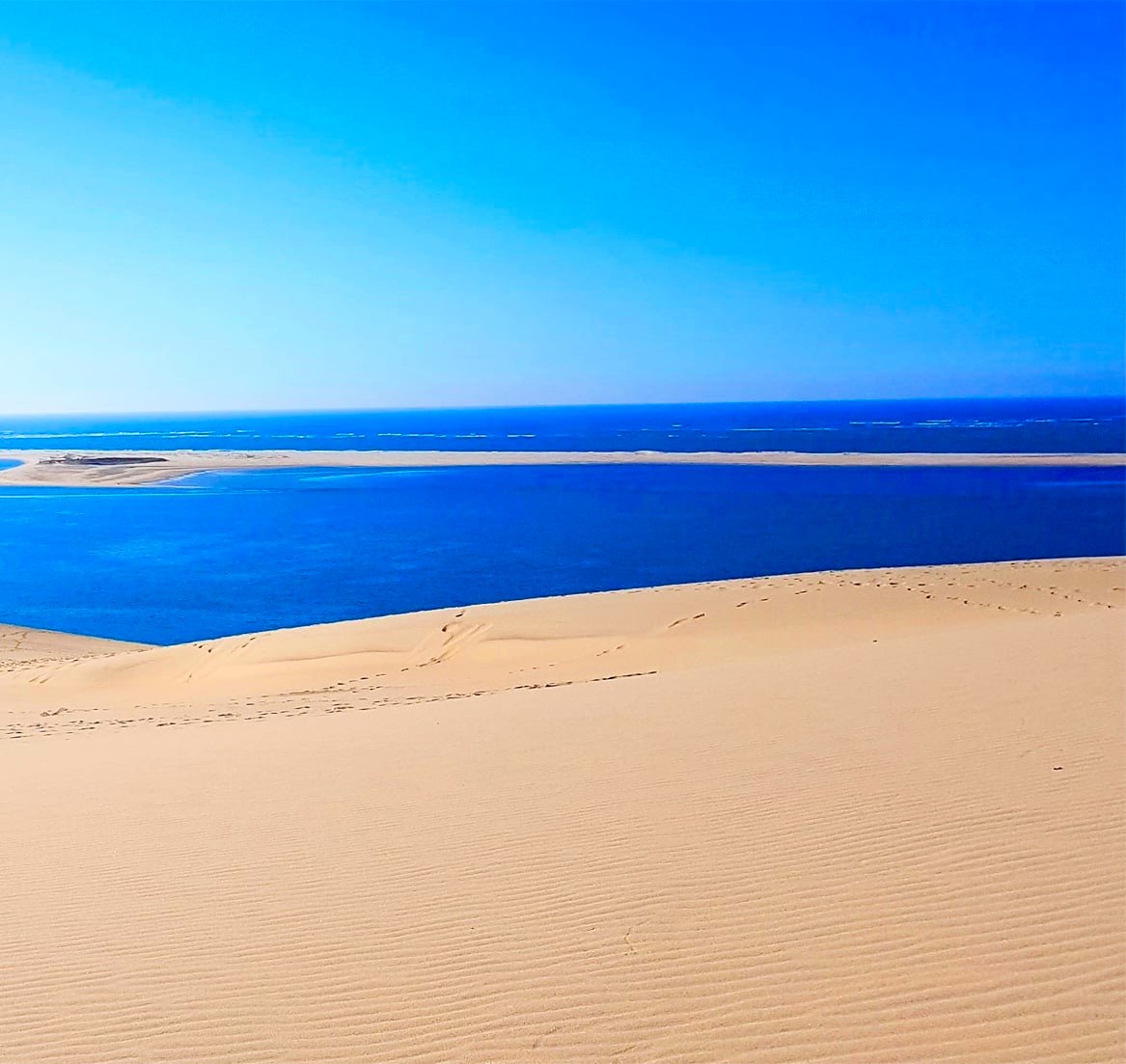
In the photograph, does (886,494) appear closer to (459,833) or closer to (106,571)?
(106,571)

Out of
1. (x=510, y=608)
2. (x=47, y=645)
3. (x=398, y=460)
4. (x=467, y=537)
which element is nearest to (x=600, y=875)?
(x=510, y=608)

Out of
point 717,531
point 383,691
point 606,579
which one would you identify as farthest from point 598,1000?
point 717,531

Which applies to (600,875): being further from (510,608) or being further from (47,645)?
(47,645)

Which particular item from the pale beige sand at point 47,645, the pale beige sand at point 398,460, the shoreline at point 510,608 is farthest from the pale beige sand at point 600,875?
the pale beige sand at point 398,460

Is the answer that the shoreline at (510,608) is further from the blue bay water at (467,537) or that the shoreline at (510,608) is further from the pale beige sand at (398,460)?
the pale beige sand at (398,460)

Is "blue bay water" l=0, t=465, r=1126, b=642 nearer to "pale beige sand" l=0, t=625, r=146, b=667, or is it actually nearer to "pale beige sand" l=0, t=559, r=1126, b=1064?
"pale beige sand" l=0, t=625, r=146, b=667

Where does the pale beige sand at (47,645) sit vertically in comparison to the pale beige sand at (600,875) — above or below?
below

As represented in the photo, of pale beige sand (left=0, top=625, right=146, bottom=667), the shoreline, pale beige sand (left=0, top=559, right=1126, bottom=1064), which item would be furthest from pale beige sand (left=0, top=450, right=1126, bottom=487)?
pale beige sand (left=0, top=559, right=1126, bottom=1064)
